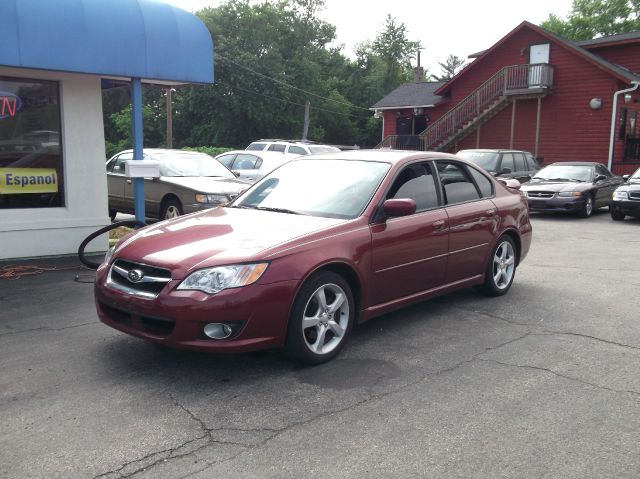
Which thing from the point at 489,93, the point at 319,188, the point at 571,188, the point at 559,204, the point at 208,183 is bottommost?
the point at 559,204

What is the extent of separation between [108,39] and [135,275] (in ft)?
14.7

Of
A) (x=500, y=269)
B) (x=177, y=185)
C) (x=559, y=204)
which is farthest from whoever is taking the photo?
(x=559, y=204)

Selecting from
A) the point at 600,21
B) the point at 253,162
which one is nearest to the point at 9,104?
the point at 253,162

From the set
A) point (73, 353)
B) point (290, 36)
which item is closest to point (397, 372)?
point (73, 353)

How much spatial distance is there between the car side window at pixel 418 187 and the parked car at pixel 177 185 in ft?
17.3

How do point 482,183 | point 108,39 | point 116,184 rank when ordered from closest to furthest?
point 482,183, point 108,39, point 116,184

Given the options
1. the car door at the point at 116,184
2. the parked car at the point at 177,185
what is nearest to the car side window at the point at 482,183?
the parked car at the point at 177,185

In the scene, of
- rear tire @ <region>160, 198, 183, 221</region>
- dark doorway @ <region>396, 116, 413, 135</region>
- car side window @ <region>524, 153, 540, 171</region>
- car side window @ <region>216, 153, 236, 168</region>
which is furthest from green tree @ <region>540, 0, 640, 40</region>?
rear tire @ <region>160, 198, 183, 221</region>

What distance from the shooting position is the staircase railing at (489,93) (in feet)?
87.0

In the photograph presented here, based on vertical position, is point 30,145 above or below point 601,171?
above

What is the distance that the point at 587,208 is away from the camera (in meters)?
15.4

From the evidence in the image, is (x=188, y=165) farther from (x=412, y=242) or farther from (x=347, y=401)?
(x=347, y=401)

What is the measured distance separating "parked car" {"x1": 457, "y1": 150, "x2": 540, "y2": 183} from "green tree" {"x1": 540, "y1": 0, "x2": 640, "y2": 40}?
38477 mm

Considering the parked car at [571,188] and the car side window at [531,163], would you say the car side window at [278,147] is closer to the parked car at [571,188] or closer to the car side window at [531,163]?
the car side window at [531,163]
